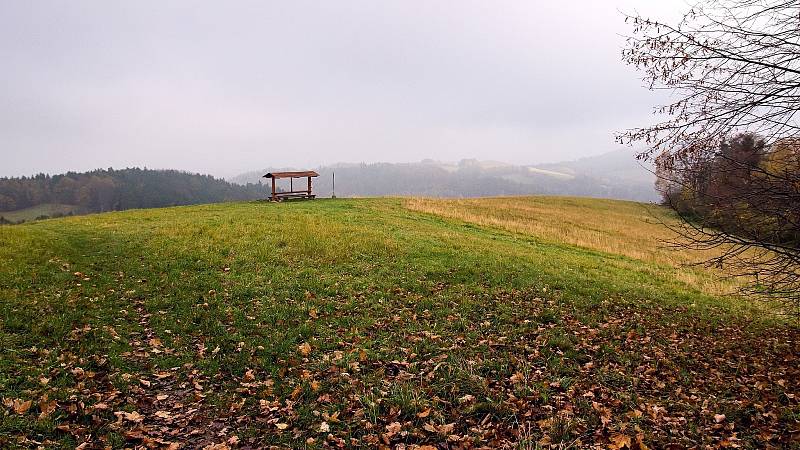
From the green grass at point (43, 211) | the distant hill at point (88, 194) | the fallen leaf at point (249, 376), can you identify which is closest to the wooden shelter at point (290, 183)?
the fallen leaf at point (249, 376)

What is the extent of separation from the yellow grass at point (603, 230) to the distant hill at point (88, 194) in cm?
12699

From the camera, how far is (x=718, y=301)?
43.9ft

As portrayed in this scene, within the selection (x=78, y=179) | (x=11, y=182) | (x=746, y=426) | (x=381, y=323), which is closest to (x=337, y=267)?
(x=381, y=323)

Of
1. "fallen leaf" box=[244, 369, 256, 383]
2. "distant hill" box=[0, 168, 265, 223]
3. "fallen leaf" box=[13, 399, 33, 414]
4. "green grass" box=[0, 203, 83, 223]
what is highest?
"distant hill" box=[0, 168, 265, 223]

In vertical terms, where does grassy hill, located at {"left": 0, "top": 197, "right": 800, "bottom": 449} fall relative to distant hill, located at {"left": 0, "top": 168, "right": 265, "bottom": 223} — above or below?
below

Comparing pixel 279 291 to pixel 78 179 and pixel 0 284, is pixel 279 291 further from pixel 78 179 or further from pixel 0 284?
pixel 78 179

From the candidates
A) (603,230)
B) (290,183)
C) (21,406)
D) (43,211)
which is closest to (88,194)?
(43,211)

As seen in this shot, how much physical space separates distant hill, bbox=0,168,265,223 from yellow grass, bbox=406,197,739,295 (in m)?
127

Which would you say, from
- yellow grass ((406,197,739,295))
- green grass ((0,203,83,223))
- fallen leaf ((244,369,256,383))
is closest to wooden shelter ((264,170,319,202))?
yellow grass ((406,197,739,295))

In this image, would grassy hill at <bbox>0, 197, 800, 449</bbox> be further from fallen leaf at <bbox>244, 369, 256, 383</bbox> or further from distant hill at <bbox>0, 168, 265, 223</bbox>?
distant hill at <bbox>0, 168, 265, 223</bbox>

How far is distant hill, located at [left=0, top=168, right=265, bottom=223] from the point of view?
135250 millimetres

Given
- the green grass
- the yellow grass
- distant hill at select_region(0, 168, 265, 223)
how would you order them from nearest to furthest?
the yellow grass < the green grass < distant hill at select_region(0, 168, 265, 223)

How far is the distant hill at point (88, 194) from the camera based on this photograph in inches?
5325

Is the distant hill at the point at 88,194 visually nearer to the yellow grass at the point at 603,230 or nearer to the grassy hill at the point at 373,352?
the yellow grass at the point at 603,230
